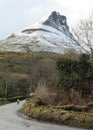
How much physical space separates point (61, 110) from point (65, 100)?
178 inches

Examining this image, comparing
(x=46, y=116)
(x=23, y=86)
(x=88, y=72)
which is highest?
(x=88, y=72)

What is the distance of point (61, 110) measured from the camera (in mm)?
25750

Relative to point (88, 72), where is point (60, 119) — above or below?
below

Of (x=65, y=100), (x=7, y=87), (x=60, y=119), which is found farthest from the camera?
(x=7, y=87)

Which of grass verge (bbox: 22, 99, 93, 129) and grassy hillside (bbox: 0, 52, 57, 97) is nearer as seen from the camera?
grass verge (bbox: 22, 99, 93, 129)

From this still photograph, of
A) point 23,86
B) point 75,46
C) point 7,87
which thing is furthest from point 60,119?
point 23,86

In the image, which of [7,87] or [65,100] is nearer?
[65,100]

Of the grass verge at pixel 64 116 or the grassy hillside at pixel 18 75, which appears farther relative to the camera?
the grassy hillside at pixel 18 75

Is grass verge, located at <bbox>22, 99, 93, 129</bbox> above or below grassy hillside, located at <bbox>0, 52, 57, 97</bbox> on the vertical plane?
above

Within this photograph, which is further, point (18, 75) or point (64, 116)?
point (18, 75)

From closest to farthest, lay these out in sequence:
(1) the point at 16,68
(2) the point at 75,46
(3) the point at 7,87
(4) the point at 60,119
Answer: (4) the point at 60,119 < (2) the point at 75,46 < (3) the point at 7,87 < (1) the point at 16,68

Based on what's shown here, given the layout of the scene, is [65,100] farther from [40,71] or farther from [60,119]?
[40,71]

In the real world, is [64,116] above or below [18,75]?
above

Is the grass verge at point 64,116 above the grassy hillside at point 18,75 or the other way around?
above
